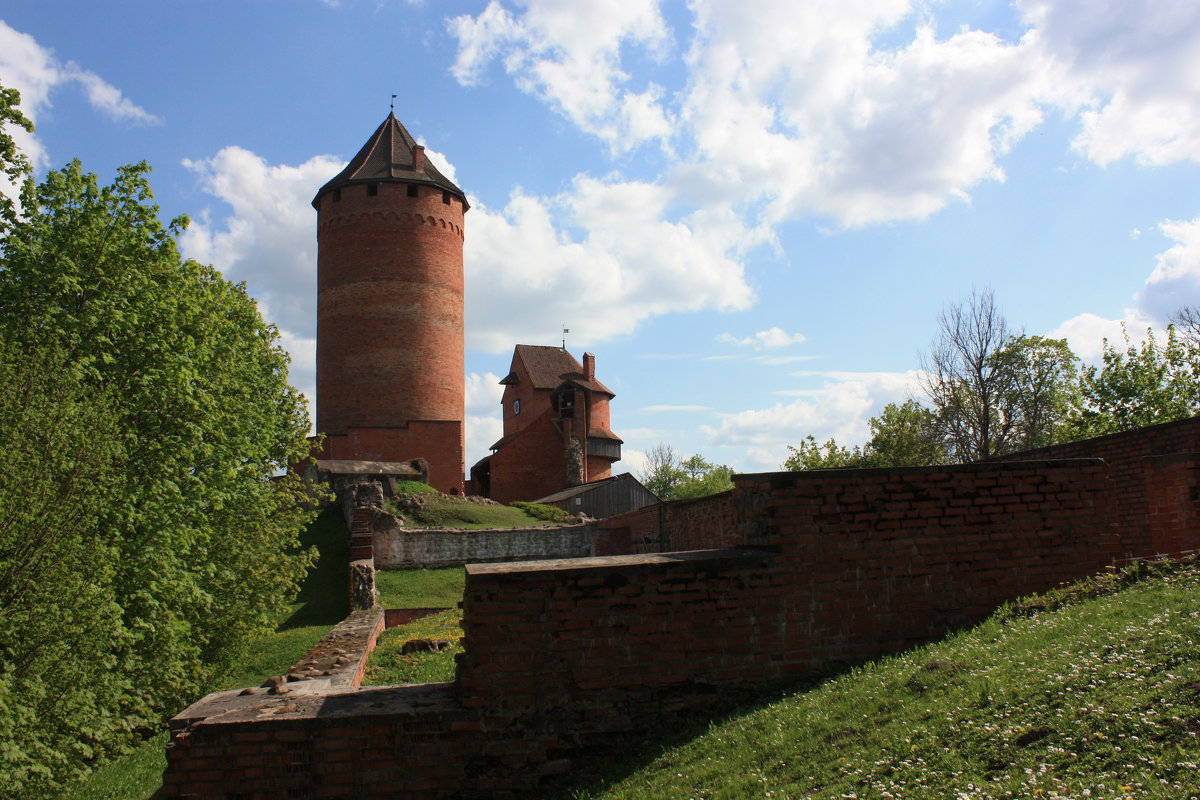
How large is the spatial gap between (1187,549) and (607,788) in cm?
532

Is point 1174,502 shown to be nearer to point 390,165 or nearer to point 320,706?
point 320,706

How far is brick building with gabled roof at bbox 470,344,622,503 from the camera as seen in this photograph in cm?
4484

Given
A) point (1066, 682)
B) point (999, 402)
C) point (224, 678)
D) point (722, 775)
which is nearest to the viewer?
point (1066, 682)

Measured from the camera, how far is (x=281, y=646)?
15.4 meters

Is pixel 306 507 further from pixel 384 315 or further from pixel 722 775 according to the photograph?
pixel 722 775

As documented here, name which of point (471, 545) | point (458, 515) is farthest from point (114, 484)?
point (458, 515)

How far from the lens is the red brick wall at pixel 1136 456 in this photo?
27.6 feet

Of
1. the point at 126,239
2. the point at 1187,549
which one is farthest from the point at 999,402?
the point at 126,239

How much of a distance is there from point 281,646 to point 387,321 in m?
24.9

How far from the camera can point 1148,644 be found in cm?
415

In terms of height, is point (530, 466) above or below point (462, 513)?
above

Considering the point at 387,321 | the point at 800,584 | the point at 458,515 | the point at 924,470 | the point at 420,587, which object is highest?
the point at 387,321

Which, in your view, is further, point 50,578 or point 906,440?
point 906,440

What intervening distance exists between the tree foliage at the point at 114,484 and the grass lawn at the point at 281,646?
15.3 inches
